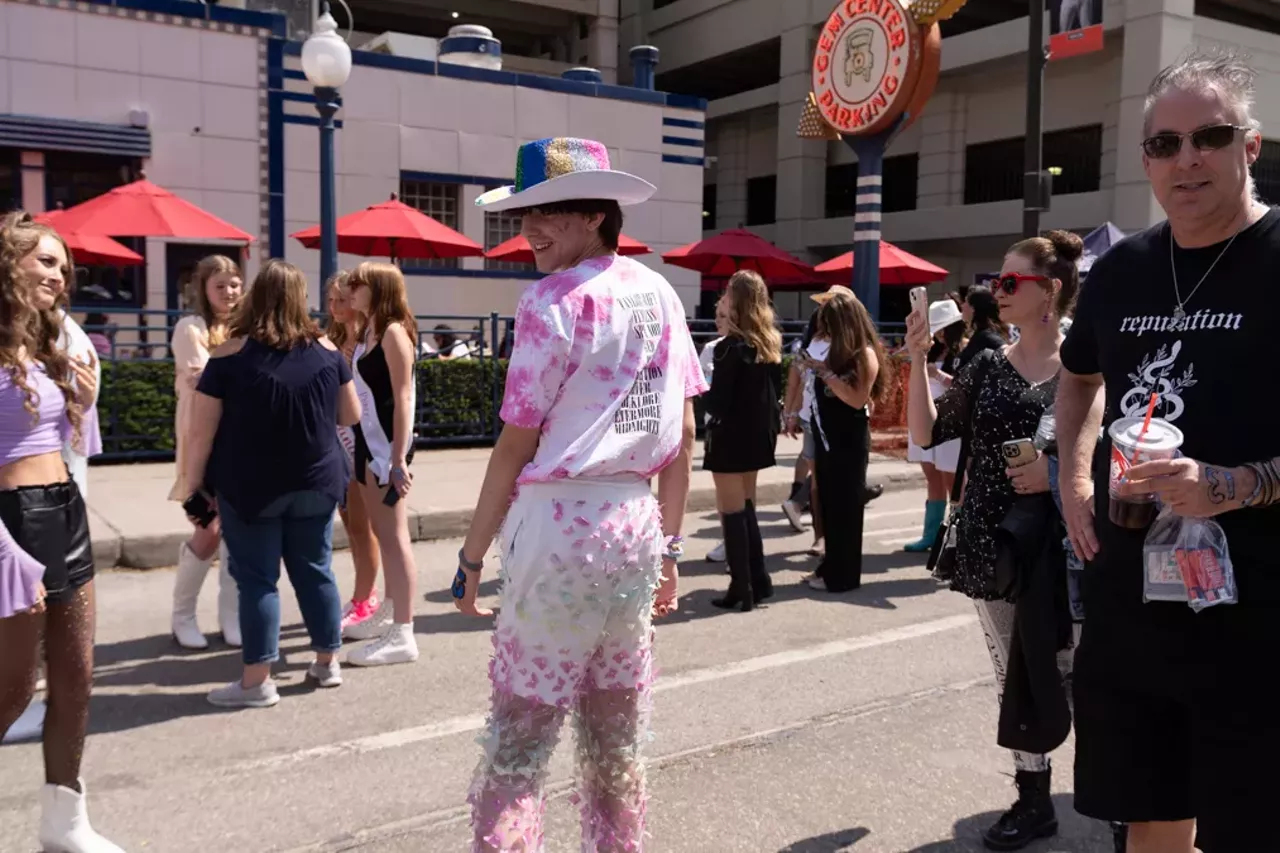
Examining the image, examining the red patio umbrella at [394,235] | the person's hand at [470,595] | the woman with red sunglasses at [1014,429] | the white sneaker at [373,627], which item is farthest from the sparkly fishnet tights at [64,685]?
the red patio umbrella at [394,235]

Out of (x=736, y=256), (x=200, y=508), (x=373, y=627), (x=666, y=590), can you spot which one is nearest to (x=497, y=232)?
(x=736, y=256)

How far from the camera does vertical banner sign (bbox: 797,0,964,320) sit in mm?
12242

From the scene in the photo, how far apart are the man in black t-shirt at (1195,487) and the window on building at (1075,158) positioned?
26.0 m

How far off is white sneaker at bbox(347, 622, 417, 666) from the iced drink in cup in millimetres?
3881

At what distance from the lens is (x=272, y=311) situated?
4.62m

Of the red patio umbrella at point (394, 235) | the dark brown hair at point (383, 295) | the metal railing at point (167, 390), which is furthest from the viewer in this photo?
the red patio umbrella at point (394, 235)

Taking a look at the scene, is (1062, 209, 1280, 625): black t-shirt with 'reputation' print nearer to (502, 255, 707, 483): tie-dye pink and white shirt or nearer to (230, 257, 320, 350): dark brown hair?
(502, 255, 707, 483): tie-dye pink and white shirt

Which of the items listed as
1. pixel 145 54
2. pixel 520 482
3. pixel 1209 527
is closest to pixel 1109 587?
pixel 1209 527

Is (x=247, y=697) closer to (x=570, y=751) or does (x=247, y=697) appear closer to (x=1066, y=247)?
(x=570, y=751)

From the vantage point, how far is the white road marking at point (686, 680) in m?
4.25

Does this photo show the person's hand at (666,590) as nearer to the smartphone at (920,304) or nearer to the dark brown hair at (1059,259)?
the smartphone at (920,304)

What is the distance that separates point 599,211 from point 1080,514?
1.36 meters

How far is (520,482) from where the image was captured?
2.64 m

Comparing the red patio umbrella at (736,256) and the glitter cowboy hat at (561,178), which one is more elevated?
the red patio umbrella at (736,256)
